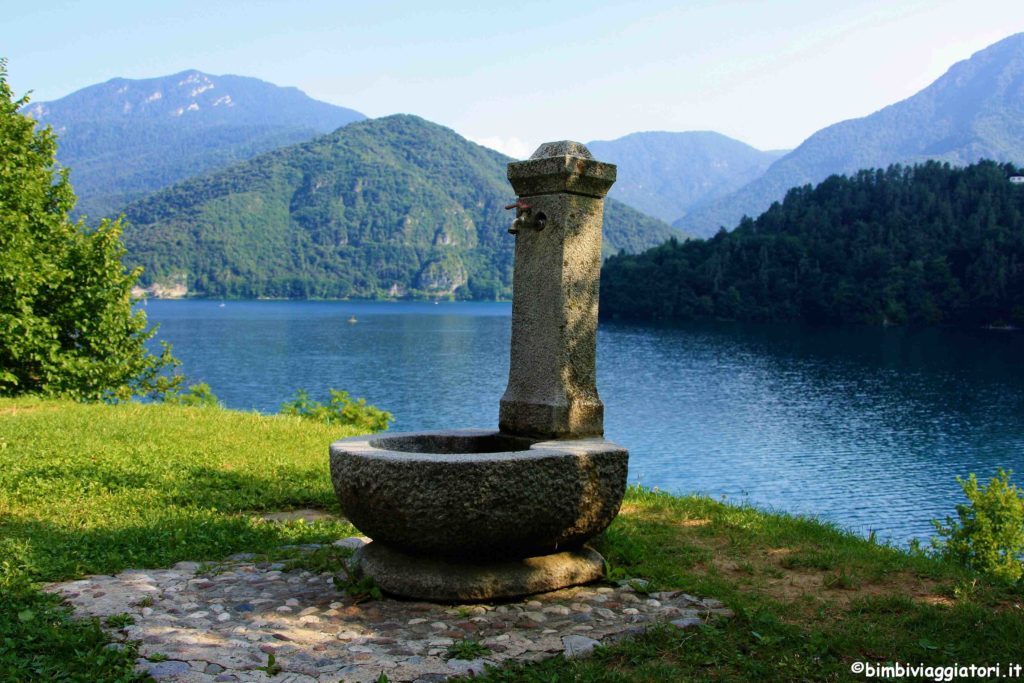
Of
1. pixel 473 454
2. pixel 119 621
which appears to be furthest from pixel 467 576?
pixel 119 621

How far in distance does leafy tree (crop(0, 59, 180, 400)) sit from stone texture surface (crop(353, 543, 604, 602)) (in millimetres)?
13072

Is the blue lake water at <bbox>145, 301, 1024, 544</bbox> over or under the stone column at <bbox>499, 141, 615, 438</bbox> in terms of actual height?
under

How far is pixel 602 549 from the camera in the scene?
7227mm

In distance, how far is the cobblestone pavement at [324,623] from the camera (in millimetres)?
4914

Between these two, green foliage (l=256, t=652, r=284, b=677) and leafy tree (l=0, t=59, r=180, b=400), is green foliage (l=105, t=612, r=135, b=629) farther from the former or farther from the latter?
leafy tree (l=0, t=59, r=180, b=400)

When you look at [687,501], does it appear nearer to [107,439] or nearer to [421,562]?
[421,562]

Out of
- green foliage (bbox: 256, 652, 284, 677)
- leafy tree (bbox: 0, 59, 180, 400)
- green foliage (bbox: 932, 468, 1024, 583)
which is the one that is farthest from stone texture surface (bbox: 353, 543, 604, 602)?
leafy tree (bbox: 0, 59, 180, 400)

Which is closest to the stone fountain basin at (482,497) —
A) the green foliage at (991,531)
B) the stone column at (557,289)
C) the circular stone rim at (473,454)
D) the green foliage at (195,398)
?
the circular stone rim at (473,454)

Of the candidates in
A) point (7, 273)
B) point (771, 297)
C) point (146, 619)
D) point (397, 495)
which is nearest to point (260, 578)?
point (146, 619)

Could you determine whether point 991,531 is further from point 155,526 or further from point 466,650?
point 155,526

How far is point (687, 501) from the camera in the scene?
33.5 feet

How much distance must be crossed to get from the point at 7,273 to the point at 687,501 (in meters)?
13.2

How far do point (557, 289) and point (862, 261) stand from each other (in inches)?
4825

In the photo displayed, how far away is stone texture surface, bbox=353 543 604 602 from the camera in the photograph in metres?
6.13
